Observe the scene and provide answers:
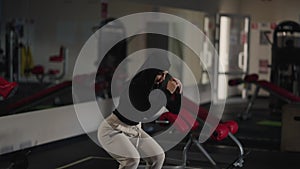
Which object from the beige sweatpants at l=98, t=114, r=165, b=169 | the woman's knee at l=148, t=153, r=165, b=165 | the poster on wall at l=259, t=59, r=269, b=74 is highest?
the beige sweatpants at l=98, t=114, r=165, b=169

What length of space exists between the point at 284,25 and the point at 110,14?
3.03m

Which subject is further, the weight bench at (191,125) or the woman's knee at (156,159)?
the weight bench at (191,125)

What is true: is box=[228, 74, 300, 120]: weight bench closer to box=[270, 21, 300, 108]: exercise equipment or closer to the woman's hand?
box=[270, 21, 300, 108]: exercise equipment

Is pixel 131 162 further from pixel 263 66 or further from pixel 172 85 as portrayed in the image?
pixel 263 66

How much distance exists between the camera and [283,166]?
183 inches

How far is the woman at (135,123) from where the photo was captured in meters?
2.95

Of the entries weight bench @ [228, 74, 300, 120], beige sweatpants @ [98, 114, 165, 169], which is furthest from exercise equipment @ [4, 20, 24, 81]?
beige sweatpants @ [98, 114, 165, 169]

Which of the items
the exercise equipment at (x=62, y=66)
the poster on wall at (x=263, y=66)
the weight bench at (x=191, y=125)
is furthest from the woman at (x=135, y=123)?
the poster on wall at (x=263, y=66)

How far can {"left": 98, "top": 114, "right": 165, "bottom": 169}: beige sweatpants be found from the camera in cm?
296

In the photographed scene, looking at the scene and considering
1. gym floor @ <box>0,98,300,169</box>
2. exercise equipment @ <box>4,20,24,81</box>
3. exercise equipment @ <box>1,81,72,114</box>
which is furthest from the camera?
exercise equipment @ <box>4,20,24,81</box>

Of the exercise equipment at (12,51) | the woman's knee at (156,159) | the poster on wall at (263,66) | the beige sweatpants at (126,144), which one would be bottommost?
the poster on wall at (263,66)

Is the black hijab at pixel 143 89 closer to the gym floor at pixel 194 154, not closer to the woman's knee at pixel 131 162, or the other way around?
the woman's knee at pixel 131 162

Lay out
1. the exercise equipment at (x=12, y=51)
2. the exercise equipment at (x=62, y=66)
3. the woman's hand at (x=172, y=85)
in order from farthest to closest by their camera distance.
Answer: the exercise equipment at (x=62, y=66) < the exercise equipment at (x=12, y=51) < the woman's hand at (x=172, y=85)

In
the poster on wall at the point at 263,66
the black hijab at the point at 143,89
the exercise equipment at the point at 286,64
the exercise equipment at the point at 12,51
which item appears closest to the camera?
the black hijab at the point at 143,89
